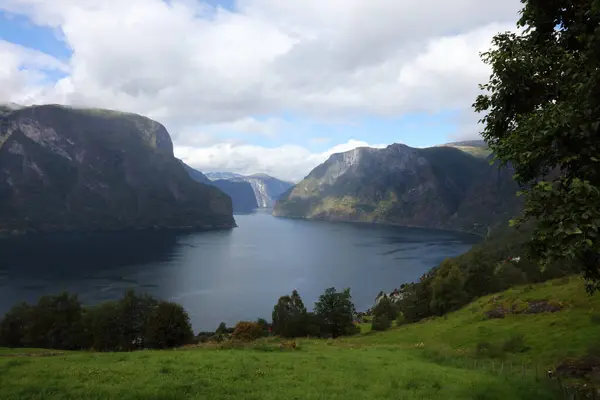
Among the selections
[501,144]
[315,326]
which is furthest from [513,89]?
[315,326]

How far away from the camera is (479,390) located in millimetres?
17391

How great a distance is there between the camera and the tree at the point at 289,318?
250ft

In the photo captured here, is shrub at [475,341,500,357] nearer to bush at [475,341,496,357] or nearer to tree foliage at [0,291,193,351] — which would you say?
bush at [475,341,496,357]

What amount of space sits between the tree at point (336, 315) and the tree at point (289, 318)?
402 centimetres

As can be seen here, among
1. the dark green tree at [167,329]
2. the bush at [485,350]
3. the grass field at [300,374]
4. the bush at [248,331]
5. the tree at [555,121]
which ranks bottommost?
the bush at [248,331]

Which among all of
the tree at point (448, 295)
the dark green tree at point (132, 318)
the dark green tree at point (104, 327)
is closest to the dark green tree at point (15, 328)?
the dark green tree at point (104, 327)

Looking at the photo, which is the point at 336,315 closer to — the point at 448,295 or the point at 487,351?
the point at 448,295

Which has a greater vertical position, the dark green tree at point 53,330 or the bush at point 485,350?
the bush at point 485,350

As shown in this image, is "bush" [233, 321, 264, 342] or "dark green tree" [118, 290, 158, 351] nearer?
"bush" [233, 321, 264, 342]

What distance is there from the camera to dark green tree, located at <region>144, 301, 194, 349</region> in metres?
67.2

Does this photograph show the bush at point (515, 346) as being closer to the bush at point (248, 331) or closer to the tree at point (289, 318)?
the bush at point (248, 331)

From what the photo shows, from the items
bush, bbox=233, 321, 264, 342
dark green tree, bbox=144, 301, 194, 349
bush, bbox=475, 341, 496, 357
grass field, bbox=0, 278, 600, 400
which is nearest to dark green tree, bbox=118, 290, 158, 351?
dark green tree, bbox=144, 301, 194, 349

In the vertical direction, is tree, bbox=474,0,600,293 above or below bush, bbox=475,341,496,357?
above

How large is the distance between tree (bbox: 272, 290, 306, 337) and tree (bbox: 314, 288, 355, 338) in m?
4.02
